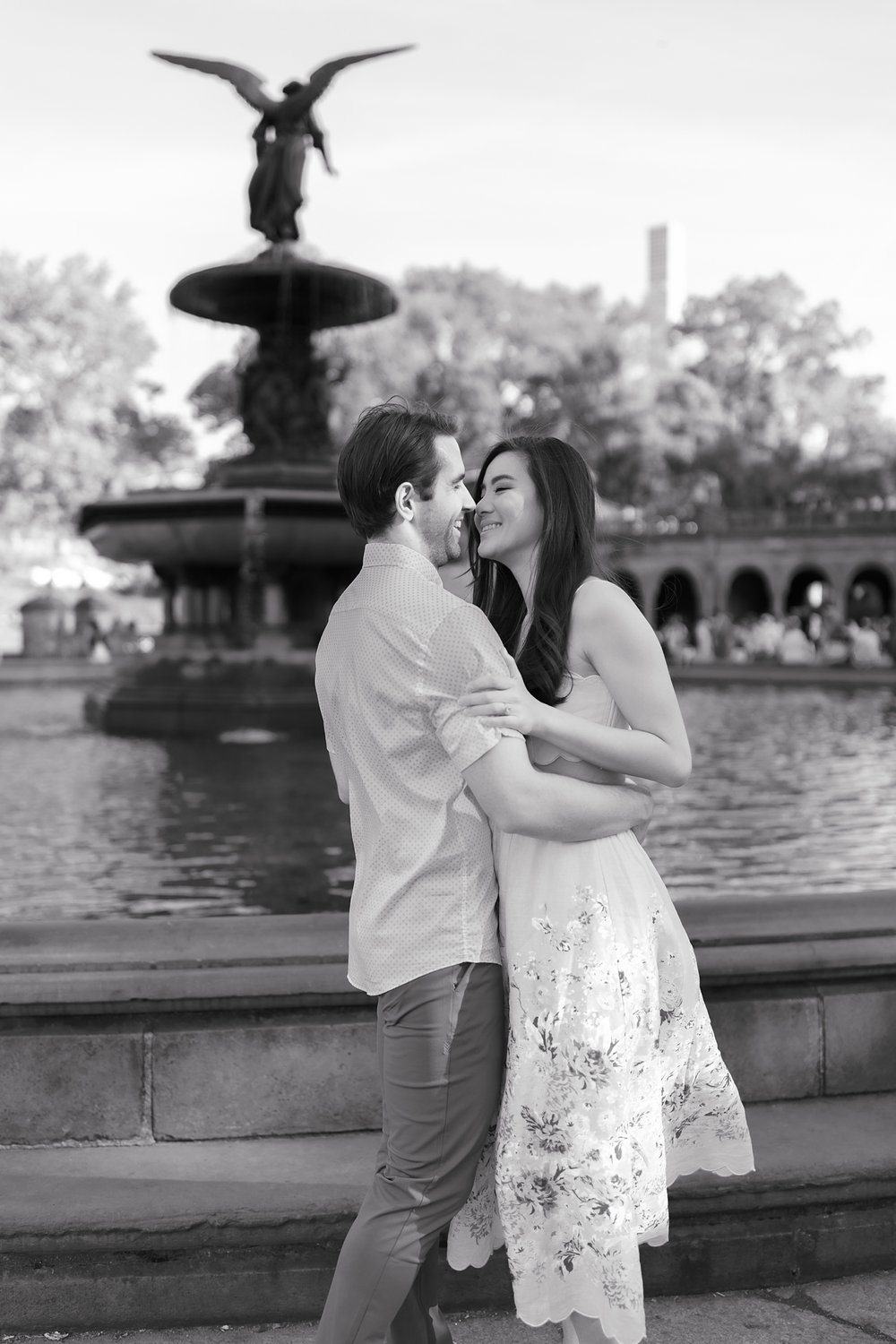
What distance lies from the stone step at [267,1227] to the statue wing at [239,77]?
11874 mm

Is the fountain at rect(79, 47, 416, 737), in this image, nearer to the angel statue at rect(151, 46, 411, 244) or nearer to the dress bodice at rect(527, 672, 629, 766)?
the angel statue at rect(151, 46, 411, 244)

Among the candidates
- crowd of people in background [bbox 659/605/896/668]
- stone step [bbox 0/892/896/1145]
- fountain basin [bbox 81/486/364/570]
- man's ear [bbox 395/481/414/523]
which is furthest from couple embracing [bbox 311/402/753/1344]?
crowd of people in background [bbox 659/605/896/668]

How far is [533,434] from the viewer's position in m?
2.38

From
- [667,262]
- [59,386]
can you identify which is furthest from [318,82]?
[667,262]

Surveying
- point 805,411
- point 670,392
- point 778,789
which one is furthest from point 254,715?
point 805,411

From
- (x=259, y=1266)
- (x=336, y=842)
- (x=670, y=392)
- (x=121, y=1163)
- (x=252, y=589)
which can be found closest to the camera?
(x=259, y=1266)

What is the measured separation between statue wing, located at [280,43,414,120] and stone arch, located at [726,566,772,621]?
4183 centimetres

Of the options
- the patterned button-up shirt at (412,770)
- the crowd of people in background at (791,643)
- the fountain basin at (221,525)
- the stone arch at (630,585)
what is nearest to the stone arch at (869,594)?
the crowd of people in background at (791,643)

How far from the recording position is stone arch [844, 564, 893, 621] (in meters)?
44.4

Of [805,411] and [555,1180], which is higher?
[805,411]

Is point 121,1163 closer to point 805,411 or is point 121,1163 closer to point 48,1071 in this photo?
point 48,1071

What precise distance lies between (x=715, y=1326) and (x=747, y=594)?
53887mm

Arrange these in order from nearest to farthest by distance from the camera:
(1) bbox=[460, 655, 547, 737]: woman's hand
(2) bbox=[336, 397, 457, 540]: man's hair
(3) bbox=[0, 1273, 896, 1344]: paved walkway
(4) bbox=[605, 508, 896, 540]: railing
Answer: (1) bbox=[460, 655, 547, 737]: woman's hand, (2) bbox=[336, 397, 457, 540]: man's hair, (3) bbox=[0, 1273, 896, 1344]: paved walkway, (4) bbox=[605, 508, 896, 540]: railing

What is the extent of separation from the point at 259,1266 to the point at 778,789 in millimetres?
6200
